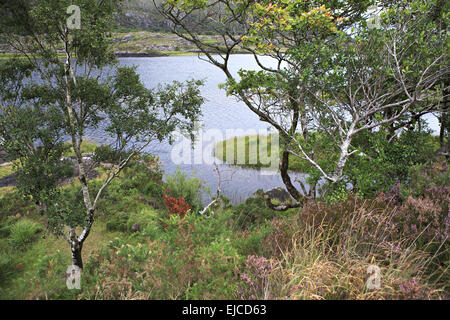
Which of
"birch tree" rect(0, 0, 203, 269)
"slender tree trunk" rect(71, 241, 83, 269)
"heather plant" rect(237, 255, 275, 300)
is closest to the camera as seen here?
"heather plant" rect(237, 255, 275, 300)

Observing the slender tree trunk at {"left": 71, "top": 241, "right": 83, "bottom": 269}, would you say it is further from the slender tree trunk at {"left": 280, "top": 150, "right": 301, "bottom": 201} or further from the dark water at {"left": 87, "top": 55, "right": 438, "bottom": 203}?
the slender tree trunk at {"left": 280, "top": 150, "right": 301, "bottom": 201}

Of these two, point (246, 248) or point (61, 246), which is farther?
point (61, 246)

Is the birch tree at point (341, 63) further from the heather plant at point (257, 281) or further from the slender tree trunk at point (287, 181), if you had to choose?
the heather plant at point (257, 281)

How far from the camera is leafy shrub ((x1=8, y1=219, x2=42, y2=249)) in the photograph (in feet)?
29.3

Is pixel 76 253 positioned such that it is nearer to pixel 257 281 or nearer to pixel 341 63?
pixel 257 281

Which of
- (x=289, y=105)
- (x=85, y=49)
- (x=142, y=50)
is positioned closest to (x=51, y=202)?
(x=85, y=49)

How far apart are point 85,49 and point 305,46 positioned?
215 inches

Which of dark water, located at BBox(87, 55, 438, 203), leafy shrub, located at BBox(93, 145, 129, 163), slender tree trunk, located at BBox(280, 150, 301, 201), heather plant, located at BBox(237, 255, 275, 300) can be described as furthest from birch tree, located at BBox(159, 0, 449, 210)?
heather plant, located at BBox(237, 255, 275, 300)

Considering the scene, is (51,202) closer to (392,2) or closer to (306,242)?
(306,242)

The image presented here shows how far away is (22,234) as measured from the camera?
9.29 meters

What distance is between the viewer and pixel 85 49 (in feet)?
22.9

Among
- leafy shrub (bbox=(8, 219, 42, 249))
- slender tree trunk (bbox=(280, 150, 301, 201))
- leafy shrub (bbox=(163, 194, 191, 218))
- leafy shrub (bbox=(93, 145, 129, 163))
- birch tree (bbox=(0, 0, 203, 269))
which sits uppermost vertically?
birch tree (bbox=(0, 0, 203, 269))

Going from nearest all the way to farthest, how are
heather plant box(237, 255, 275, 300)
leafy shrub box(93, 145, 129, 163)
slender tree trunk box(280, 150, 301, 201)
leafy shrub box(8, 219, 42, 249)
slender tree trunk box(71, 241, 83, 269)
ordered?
1. heather plant box(237, 255, 275, 300)
2. slender tree trunk box(71, 241, 83, 269)
3. leafy shrub box(93, 145, 129, 163)
4. leafy shrub box(8, 219, 42, 249)
5. slender tree trunk box(280, 150, 301, 201)

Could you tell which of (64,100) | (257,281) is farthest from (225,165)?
(257,281)
